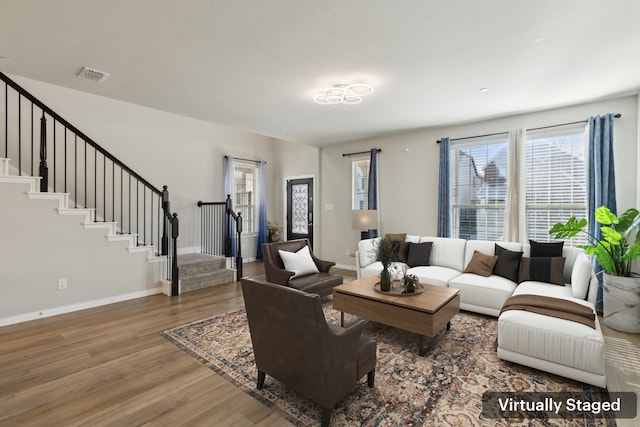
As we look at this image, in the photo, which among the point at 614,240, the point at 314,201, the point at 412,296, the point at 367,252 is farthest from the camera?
the point at 314,201

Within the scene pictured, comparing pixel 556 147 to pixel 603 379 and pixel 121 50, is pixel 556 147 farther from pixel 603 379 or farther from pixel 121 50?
pixel 121 50

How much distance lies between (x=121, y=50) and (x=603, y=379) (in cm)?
483

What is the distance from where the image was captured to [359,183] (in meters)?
6.65

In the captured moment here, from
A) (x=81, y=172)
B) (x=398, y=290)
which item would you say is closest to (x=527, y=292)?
(x=398, y=290)

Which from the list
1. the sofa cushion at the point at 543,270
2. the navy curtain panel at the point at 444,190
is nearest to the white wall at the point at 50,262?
the navy curtain panel at the point at 444,190

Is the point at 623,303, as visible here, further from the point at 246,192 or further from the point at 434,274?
the point at 246,192

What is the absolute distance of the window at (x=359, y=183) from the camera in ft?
21.5

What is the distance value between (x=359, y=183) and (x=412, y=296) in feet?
12.5

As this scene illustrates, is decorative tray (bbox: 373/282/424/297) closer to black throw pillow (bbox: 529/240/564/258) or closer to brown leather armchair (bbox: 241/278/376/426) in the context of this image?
brown leather armchair (bbox: 241/278/376/426)

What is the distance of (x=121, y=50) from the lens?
8.98 ft

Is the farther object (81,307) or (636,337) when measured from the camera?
(81,307)

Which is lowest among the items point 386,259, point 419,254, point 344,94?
point 419,254

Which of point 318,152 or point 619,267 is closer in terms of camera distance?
point 619,267

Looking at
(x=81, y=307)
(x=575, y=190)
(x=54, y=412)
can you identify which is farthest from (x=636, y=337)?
(x=81, y=307)
